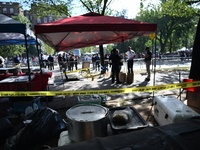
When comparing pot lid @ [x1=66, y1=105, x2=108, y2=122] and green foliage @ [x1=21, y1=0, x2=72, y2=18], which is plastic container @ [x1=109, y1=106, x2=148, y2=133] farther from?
green foliage @ [x1=21, y1=0, x2=72, y2=18]

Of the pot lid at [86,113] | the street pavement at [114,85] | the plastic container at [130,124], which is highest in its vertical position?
the pot lid at [86,113]

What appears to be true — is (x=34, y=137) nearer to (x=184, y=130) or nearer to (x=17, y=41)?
(x=184, y=130)

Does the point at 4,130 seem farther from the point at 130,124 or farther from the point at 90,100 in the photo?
the point at 130,124

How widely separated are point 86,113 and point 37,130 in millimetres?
1324

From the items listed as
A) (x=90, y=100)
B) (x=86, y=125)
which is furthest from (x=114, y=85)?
(x=86, y=125)

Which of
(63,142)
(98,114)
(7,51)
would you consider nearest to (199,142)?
(98,114)

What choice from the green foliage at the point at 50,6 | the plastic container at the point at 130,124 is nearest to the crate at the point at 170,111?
the plastic container at the point at 130,124

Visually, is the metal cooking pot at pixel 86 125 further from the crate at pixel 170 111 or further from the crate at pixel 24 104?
the crate at pixel 24 104

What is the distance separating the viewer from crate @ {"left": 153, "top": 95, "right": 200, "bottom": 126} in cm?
274

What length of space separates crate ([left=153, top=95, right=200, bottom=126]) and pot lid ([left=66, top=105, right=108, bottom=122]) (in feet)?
4.50

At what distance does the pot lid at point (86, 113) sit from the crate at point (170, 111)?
1.37m

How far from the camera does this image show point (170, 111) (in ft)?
9.61

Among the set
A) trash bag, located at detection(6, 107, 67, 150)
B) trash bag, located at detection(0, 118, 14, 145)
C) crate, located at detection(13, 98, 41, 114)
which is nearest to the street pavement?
crate, located at detection(13, 98, 41, 114)

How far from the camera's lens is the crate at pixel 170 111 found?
9.00 ft
